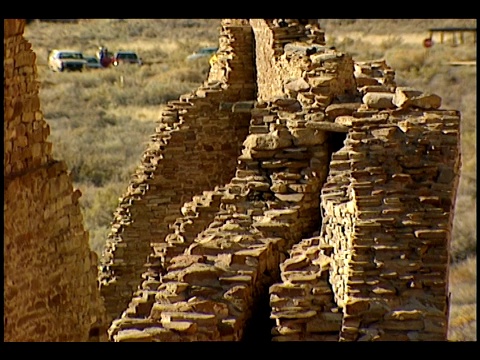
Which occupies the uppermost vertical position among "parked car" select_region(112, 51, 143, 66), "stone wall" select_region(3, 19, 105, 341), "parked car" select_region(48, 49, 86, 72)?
"parked car" select_region(112, 51, 143, 66)

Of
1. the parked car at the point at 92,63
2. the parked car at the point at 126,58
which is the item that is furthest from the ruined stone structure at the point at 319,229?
the parked car at the point at 126,58

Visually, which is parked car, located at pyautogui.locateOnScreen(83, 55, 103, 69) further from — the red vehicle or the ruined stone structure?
the ruined stone structure

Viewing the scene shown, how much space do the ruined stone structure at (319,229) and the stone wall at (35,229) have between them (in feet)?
0.17

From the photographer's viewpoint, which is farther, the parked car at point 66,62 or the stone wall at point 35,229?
the parked car at point 66,62

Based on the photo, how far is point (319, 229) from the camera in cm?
1023

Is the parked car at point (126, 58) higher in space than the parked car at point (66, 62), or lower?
higher

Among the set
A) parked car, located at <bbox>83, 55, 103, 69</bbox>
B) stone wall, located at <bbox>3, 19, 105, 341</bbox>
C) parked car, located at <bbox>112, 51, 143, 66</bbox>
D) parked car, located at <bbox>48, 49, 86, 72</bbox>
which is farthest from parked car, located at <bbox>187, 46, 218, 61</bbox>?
stone wall, located at <bbox>3, 19, 105, 341</bbox>

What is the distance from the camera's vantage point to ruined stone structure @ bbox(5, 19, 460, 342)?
8.43m

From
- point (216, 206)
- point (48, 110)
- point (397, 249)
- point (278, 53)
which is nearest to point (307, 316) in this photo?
point (397, 249)

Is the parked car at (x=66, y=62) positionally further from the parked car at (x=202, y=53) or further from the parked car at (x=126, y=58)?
the parked car at (x=202, y=53)

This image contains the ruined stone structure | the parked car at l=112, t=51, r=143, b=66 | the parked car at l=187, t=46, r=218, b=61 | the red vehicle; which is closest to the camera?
the ruined stone structure

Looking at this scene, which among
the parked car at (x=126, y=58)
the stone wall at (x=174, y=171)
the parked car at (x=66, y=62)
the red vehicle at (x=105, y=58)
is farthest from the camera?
the parked car at (x=126, y=58)

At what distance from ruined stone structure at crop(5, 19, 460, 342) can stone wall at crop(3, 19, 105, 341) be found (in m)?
0.05

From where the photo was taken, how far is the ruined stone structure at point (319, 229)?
8.43m
